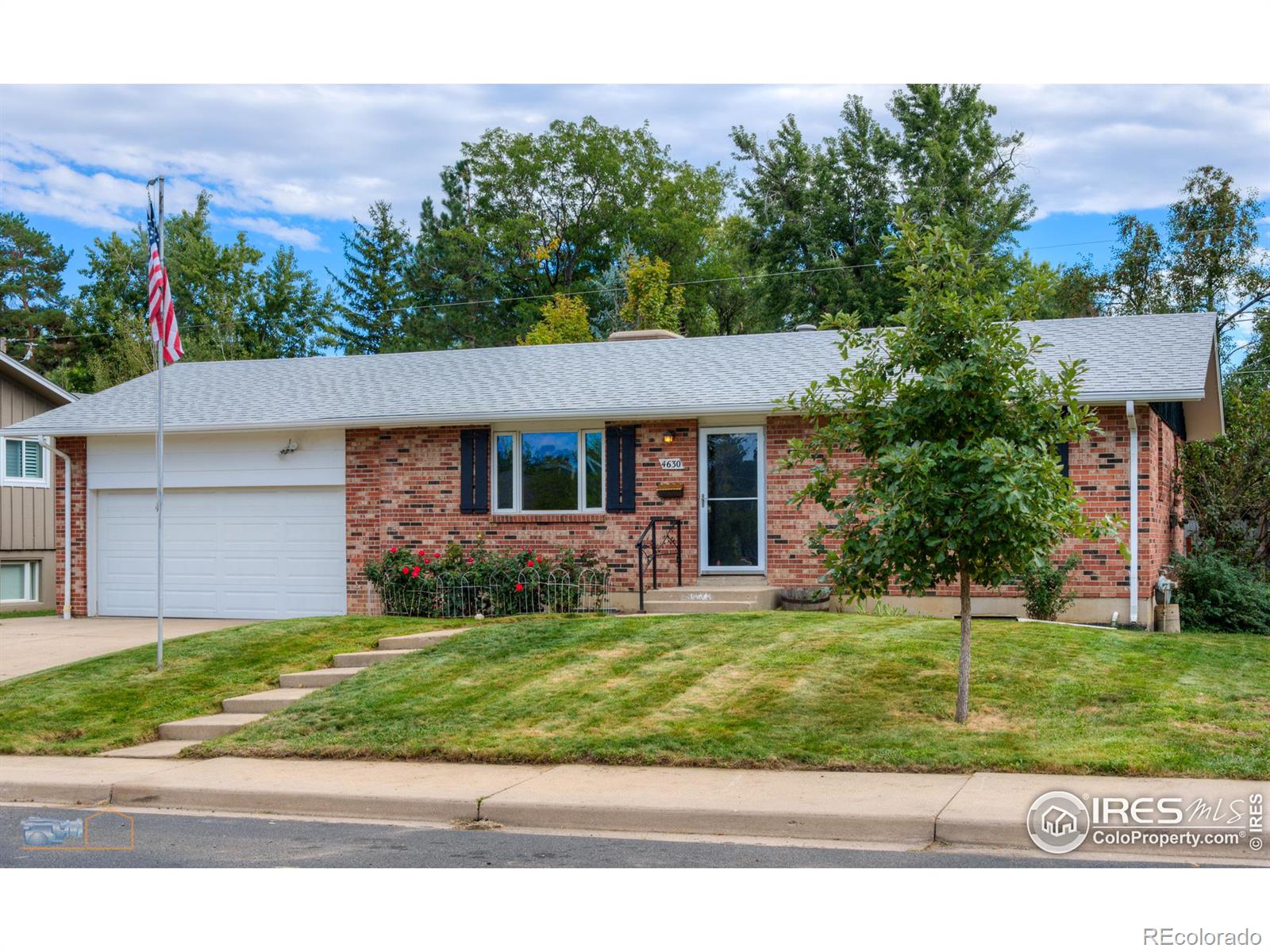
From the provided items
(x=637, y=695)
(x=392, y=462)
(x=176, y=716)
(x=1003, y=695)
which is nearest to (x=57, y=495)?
(x=392, y=462)

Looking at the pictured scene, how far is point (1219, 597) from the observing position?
17703 millimetres

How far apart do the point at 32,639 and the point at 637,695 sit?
35.1ft

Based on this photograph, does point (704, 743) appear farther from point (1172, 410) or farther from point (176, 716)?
point (1172, 410)

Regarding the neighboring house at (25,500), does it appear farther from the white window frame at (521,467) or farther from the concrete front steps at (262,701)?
the concrete front steps at (262,701)

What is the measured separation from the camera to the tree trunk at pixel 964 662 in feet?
33.0

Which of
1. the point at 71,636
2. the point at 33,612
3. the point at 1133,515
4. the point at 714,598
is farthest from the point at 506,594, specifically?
the point at 33,612

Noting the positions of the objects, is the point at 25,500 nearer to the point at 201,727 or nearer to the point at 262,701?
the point at 262,701

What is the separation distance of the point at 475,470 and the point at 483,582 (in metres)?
2.04

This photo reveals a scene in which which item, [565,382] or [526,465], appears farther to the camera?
[565,382]

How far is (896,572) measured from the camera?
33.2 feet

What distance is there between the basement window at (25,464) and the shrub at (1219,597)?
22.9m

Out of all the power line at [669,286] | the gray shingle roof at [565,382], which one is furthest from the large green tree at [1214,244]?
the gray shingle roof at [565,382]

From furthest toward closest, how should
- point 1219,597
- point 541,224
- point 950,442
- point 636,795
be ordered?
point 541,224 → point 1219,597 → point 950,442 → point 636,795

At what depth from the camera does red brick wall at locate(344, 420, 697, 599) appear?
17859mm
